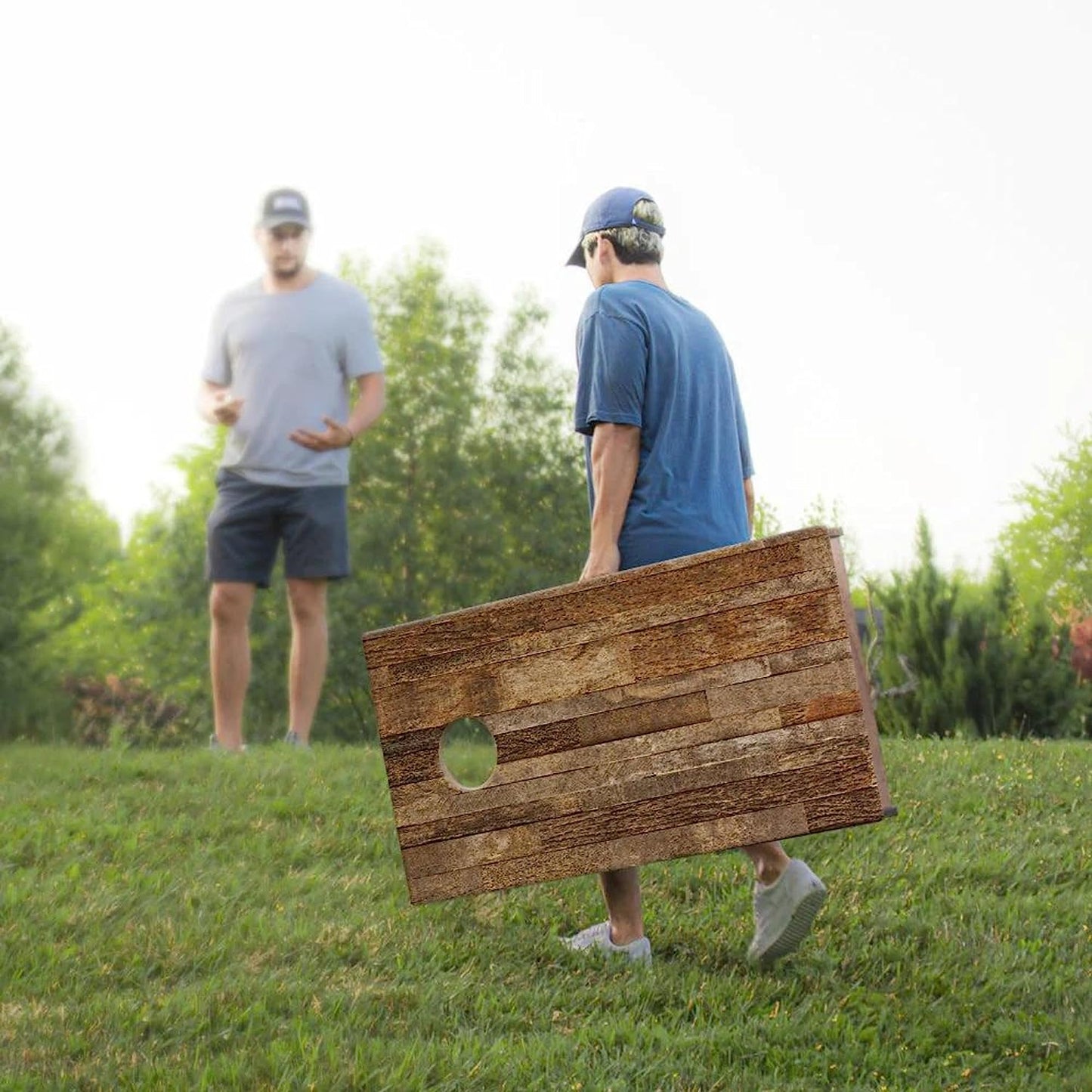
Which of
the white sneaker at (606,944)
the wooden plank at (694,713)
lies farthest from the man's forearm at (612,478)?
the white sneaker at (606,944)

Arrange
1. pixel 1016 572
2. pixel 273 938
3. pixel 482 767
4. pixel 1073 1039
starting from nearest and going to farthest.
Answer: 1. pixel 1073 1039
2. pixel 273 938
3. pixel 482 767
4. pixel 1016 572

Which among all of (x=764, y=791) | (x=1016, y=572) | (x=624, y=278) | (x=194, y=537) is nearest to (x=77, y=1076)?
(x=764, y=791)

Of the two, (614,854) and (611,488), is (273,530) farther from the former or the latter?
(614,854)

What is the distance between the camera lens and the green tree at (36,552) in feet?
56.9

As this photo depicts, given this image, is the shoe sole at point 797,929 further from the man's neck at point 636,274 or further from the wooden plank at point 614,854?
the man's neck at point 636,274

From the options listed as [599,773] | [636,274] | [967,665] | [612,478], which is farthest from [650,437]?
[967,665]

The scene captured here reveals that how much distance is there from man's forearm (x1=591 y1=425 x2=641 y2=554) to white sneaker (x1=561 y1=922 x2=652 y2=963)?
1257mm

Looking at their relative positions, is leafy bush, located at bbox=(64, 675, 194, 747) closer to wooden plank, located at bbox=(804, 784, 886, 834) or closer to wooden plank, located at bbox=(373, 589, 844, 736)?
wooden plank, located at bbox=(373, 589, 844, 736)

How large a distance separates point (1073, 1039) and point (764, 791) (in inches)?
56.5

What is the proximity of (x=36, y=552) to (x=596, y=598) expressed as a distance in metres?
15.8

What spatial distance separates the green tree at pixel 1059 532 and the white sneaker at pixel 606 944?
1320 inches

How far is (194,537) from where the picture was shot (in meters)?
22.1

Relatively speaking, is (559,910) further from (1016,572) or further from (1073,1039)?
(1016,572)

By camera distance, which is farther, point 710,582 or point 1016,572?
point 1016,572
